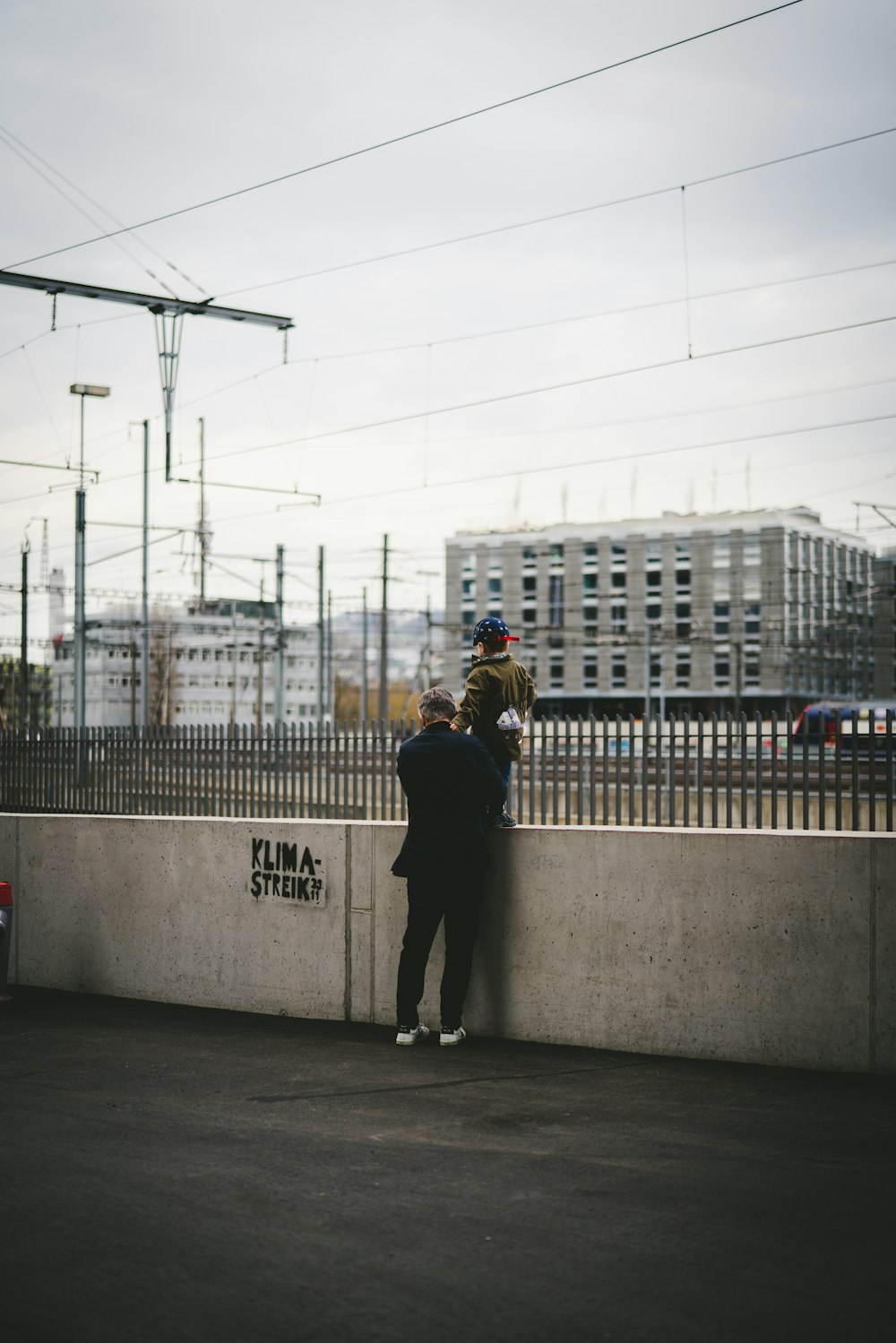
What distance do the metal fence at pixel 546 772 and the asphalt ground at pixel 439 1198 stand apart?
4.90 metres

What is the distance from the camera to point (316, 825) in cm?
851

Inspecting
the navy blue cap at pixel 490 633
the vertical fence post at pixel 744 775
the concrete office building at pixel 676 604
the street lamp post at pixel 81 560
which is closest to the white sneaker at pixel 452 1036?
the navy blue cap at pixel 490 633

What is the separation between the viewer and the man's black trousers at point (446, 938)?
742 centimetres

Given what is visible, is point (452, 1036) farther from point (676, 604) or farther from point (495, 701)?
point (676, 604)

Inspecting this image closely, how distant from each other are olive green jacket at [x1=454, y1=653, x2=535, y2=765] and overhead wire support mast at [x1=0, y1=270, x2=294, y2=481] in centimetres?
1179

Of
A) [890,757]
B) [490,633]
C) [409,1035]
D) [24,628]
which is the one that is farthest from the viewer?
[24,628]

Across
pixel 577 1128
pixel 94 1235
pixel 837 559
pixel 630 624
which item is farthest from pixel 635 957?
pixel 837 559

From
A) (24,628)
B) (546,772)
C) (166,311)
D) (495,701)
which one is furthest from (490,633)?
(24,628)

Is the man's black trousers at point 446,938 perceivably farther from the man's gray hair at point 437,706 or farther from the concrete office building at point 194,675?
the concrete office building at point 194,675

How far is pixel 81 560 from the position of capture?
29094 millimetres

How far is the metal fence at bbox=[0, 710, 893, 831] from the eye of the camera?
12.1 metres

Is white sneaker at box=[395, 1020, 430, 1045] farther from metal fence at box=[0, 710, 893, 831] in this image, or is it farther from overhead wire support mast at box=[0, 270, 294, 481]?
overhead wire support mast at box=[0, 270, 294, 481]

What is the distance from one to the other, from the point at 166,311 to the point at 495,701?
1263 centimetres

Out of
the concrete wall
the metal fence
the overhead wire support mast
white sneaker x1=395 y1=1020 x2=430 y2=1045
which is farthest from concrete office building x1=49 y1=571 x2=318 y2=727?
white sneaker x1=395 y1=1020 x2=430 y2=1045
